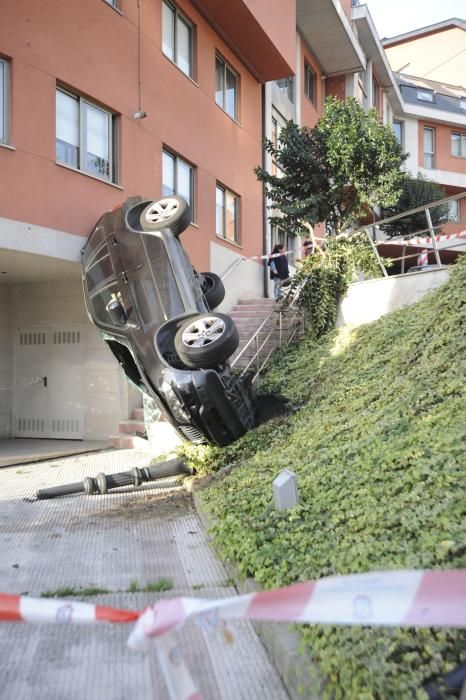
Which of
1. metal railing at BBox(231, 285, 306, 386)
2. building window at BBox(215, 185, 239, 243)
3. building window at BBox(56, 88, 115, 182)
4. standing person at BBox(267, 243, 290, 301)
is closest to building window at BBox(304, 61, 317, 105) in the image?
building window at BBox(215, 185, 239, 243)

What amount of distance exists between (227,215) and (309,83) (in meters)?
10.8

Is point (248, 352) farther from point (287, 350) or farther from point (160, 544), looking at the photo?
point (160, 544)

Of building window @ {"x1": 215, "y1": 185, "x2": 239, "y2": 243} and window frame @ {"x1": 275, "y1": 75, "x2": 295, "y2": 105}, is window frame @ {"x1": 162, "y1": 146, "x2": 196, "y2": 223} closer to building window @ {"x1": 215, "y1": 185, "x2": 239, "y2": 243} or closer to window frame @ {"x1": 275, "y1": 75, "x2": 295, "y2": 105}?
building window @ {"x1": 215, "y1": 185, "x2": 239, "y2": 243}

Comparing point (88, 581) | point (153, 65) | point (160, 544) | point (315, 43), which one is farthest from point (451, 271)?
point (315, 43)

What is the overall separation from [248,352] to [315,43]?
1634cm

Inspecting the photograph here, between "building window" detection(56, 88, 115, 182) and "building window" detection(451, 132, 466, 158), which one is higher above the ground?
"building window" detection(451, 132, 466, 158)

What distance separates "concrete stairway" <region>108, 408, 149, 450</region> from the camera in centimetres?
1064

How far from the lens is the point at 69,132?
1050cm

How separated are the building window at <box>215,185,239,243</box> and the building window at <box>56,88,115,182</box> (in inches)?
183

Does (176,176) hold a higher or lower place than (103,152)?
higher

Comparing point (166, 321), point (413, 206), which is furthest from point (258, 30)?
point (413, 206)

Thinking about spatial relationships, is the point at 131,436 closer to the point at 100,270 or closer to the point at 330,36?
the point at 100,270

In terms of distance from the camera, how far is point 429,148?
33969mm

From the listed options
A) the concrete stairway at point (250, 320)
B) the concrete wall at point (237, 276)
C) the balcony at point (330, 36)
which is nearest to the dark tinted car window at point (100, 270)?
the concrete stairway at point (250, 320)
